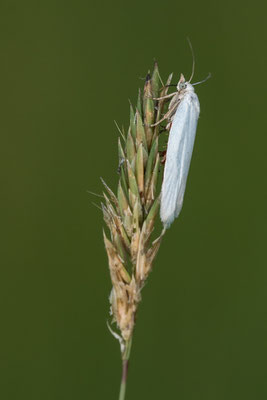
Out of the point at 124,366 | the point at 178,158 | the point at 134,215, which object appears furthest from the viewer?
the point at 178,158

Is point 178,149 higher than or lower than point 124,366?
higher

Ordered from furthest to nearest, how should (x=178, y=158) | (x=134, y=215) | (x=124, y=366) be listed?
1. (x=178, y=158)
2. (x=134, y=215)
3. (x=124, y=366)

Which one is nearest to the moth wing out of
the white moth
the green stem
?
the white moth

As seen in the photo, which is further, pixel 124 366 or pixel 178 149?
pixel 178 149

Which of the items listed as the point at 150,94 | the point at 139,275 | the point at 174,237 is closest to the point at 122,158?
the point at 150,94

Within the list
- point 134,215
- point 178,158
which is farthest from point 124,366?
point 178,158

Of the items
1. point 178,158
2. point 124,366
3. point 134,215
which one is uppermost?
point 178,158

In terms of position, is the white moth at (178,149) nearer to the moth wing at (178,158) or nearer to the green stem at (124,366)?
the moth wing at (178,158)

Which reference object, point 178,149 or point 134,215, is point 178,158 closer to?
point 178,149

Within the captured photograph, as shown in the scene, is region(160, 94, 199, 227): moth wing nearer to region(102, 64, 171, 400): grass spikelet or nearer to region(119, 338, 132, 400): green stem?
region(102, 64, 171, 400): grass spikelet
